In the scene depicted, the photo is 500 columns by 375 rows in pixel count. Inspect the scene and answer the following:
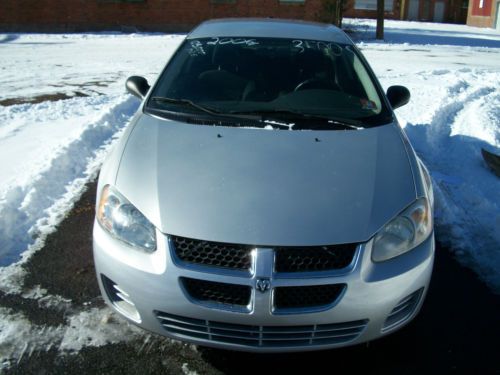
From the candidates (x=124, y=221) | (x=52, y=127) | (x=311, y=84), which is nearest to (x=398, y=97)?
(x=311, y=84)

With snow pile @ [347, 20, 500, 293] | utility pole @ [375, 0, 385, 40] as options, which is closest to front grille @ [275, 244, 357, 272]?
snow pile @ [347, 20, 500, 293]

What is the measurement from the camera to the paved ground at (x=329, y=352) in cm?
256

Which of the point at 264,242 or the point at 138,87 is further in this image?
the point at 138,87

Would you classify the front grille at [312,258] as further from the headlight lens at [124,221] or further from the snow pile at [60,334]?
the snow pile at [60,334]

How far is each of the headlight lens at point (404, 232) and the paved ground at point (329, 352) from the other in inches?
25.1

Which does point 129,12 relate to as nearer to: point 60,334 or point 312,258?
point 60,334

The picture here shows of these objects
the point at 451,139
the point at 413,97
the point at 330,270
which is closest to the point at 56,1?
the point at 413,97

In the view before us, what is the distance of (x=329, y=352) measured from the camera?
2.68m

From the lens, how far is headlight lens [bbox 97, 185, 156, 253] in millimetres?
2396

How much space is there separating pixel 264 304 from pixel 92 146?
4343mm

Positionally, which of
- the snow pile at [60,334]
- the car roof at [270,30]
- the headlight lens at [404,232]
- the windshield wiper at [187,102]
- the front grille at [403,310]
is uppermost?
the car roof at [270,30]

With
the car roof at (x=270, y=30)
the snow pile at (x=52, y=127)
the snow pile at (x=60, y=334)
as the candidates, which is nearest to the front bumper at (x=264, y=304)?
the snow pile at (x=60, y=334)

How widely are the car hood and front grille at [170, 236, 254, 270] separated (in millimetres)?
37

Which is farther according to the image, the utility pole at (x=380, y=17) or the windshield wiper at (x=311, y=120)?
the utility pole at (x=380, y=17)
